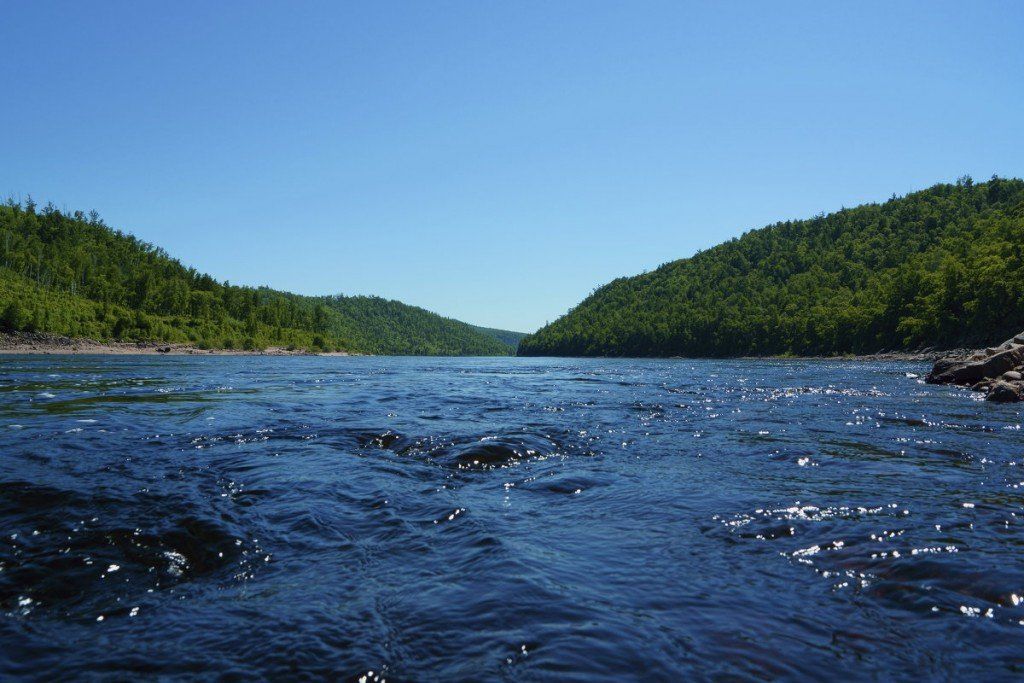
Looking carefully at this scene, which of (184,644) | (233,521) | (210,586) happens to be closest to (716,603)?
(184,644)

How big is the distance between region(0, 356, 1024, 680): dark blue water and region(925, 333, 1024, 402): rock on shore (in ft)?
43.0

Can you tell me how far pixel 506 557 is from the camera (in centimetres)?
648

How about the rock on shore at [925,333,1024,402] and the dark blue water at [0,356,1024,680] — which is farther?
the rock on shore at [925,333,1024,402]

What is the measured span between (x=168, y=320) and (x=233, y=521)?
674 feet

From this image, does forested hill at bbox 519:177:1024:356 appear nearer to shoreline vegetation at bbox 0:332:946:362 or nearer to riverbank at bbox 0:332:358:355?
shoreline vegetation at bbox 0:332:946:362

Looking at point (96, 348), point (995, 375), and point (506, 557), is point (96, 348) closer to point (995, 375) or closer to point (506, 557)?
point (506, 557)

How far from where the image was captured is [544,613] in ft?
16.8

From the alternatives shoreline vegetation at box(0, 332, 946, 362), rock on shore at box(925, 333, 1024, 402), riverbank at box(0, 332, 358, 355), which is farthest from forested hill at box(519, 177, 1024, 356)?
riverbank at box(0, 332, 358, 355)

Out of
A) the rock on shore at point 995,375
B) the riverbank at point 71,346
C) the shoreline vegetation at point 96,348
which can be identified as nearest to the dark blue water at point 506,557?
the rock on shore at point 995,375

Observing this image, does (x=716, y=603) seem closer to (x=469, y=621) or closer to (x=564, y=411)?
(x=469, y=621)

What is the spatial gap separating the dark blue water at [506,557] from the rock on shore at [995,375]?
43.0 feet

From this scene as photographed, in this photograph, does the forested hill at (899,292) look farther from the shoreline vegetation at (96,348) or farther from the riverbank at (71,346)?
the riverbank at (71,346)

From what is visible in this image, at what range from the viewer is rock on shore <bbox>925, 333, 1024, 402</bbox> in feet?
78.2

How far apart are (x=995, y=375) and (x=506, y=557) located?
35.6 metres
